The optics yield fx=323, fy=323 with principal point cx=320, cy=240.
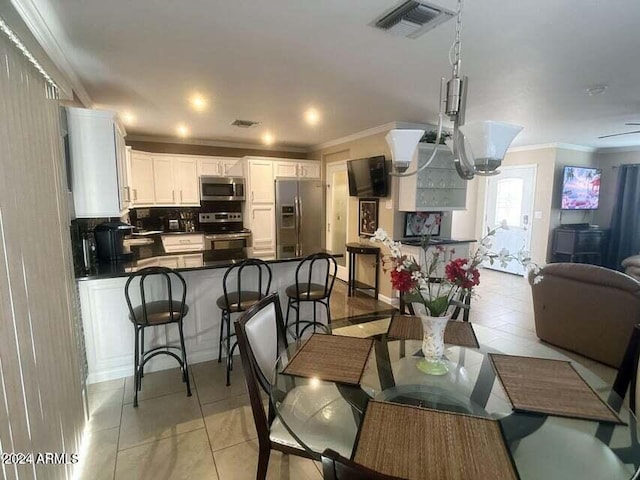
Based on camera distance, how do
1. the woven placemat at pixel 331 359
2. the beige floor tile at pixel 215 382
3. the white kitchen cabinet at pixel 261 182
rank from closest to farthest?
the woven placemat at pixel 331 359
the beige floor tile at pixel 215 382
the white kitchen cabinet at pixel 261 182

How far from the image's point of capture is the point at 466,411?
4.47 feet

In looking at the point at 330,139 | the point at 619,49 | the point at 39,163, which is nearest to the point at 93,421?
the point at 39,163

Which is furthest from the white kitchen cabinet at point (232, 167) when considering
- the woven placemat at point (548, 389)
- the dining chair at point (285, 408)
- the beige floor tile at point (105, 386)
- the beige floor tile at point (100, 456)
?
the woven placemat at point (548, 389)

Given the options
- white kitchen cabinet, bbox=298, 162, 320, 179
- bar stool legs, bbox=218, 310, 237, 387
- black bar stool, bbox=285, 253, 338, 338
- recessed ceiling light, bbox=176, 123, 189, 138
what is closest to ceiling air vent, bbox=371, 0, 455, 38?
black bar stool, bbox=285, 253, 338, 338

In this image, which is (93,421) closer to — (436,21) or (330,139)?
(436,21)

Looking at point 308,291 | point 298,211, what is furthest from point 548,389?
point 298,211

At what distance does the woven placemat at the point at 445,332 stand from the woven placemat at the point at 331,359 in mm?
263

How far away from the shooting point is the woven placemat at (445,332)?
190 centimetres

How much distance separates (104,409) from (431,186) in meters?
4.17

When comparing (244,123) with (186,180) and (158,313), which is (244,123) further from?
(158,313)

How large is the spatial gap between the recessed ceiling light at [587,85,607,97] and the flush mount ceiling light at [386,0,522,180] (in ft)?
6.98

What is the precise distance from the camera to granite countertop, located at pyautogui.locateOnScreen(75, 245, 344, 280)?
247cm

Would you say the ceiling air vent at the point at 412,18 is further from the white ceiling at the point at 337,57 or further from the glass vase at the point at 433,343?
the glass vase at the point at 433,343

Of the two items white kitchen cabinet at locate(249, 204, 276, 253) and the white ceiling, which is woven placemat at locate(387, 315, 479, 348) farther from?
white kitchen cabinet at locate(249, 204, 276, 253)
